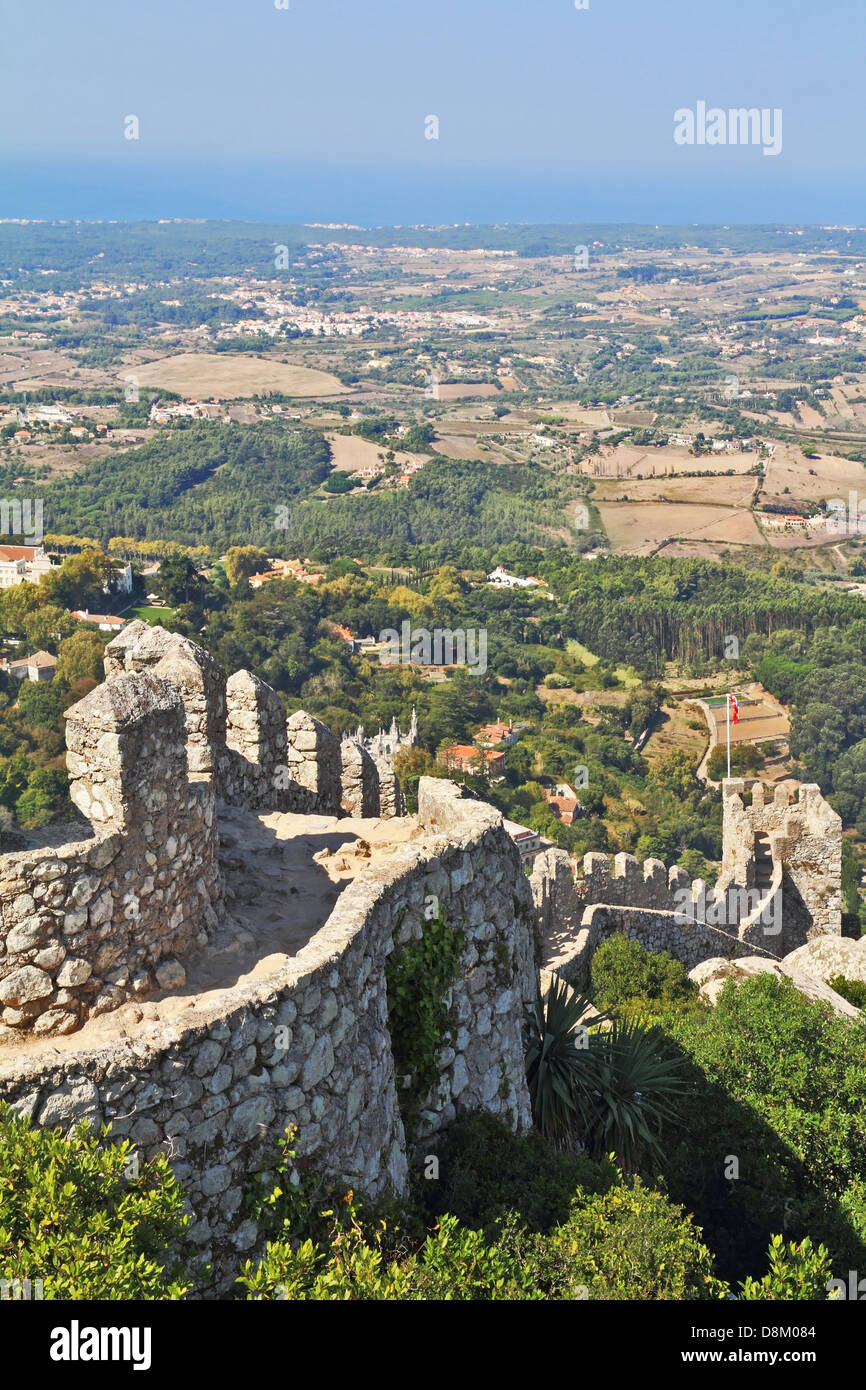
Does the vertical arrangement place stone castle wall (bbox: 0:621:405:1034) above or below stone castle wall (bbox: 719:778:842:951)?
above

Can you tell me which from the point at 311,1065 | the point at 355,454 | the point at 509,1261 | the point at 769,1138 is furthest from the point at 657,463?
the point at 311,1065

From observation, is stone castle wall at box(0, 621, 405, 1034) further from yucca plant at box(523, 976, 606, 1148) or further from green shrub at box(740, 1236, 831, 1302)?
green shrub at box(740, 1236, 831, 1302)

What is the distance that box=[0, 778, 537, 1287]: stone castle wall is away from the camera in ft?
15.2

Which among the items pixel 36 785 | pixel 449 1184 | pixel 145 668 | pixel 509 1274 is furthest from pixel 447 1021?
pixel 36 785

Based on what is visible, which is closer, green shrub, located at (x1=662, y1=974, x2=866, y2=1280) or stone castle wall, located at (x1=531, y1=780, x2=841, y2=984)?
green shrub, located at (x1=662, y1=974, x2=866, y2=1280)

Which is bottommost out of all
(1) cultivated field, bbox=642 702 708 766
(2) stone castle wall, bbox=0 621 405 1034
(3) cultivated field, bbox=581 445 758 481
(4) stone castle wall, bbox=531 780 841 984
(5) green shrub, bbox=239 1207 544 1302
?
(1) cultivated field, bbox=642 702 708 766

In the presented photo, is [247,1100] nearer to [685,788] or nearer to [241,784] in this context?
[241,784]

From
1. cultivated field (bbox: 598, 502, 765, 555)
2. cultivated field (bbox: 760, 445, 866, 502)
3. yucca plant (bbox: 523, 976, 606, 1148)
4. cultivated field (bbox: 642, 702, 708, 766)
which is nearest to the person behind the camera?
yucca plant (bbox: 523, 976, 606, 1148)

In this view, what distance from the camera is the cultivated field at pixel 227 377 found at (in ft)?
576

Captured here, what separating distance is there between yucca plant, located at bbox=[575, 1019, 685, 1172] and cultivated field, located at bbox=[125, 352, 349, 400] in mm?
167963

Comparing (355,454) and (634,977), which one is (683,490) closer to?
(355,454)

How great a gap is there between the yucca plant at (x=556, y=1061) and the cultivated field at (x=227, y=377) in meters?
168

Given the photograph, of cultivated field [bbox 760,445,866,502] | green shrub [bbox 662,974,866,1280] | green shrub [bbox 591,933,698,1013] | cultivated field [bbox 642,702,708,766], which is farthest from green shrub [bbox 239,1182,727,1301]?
cultivated field [bbox 760,445,866,502]

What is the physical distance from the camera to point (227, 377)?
184 m
